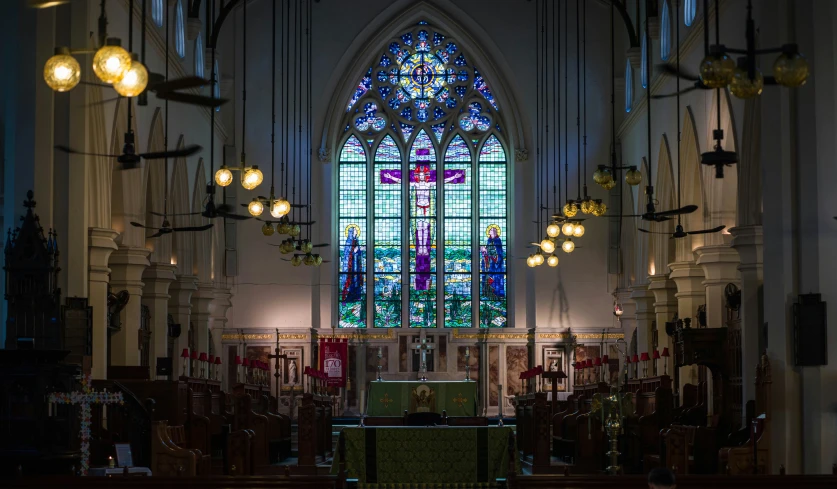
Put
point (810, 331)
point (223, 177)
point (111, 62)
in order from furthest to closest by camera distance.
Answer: point (223, 177)
point (810, 331)
point (111, 62)

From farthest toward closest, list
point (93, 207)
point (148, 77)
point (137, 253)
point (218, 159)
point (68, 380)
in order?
point (218, 159)
point (137, 253)
point (93, 207)
point (68, 380)
point (148, 77)

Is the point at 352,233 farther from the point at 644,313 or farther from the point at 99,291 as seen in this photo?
the point at 99,291

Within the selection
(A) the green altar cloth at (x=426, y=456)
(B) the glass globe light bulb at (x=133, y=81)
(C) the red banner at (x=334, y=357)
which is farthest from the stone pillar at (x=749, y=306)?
(C) the red banner at (x=334, y=357)

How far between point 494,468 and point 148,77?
899 centimetres

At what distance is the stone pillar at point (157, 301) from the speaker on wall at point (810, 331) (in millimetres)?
13092

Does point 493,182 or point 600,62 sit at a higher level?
point 600,62

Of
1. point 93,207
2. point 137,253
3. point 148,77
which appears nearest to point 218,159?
point 137,253

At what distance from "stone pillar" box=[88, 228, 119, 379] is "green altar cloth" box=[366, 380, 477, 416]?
5836 millimetres

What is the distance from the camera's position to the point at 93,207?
18047 mm

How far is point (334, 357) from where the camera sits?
30234 millimetres

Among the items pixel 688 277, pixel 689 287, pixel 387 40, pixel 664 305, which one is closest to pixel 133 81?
pixel 688 277

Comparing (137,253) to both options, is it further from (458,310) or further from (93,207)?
(458,310)

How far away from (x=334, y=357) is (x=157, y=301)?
746 cm

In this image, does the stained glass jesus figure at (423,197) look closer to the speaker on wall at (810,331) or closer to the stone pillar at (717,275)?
the stone pillar at (717,275)
